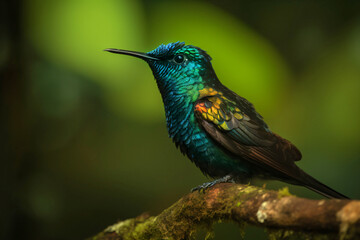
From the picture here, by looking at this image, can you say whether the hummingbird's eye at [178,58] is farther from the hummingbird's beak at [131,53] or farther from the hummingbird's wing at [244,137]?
the hummingbird's wing at [244,137]

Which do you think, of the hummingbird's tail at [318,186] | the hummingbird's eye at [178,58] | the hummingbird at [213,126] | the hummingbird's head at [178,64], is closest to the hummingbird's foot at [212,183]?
the hummingbird at [213,126]

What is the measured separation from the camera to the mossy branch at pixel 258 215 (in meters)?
1.63

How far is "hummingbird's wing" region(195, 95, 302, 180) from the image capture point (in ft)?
9.61

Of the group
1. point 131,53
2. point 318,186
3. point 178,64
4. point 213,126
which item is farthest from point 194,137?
point 318,186

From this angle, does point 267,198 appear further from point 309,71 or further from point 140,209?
point 140,209

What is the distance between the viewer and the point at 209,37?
331cm

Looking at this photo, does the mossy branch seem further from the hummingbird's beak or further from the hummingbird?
the hummingbird's beak

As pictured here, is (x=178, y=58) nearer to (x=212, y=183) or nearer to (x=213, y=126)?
(x=213, y=126)

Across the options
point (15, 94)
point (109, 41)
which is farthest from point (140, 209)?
point (109, 41)

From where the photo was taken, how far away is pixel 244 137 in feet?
9.92

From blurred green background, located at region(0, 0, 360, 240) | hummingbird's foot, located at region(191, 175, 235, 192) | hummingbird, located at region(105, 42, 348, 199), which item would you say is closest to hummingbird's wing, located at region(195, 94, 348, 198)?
hummingbird, located at region(105, 42, 348, 199)

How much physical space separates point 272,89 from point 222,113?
672 mm

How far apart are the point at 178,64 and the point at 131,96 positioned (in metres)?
0.57

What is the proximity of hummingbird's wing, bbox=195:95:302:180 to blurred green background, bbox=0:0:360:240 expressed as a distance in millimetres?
344
